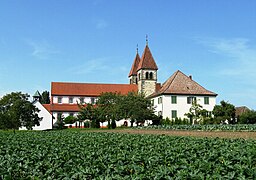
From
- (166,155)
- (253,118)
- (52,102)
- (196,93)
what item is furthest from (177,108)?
(166,155)

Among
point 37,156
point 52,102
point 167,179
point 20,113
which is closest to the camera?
point 167,179

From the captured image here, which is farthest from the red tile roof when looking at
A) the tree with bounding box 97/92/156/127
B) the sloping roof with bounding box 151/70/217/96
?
the sloping roof with bounding box 151/70/217/96

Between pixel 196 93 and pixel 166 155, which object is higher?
pixel 196 93

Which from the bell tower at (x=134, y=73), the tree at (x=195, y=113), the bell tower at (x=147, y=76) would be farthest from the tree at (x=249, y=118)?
the bell tower at (x=134, y=73)

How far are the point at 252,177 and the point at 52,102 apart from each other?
71.6 m

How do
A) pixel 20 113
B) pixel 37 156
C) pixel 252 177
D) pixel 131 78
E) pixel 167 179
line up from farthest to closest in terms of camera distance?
pixel 131 78
pixel 20 113
pixel 37 156
pixel 252 177
pixel 167 179

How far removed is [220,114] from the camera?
190 ft

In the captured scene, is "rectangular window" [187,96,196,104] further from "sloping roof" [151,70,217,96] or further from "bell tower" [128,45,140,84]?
"bell tower" [128,45,140,84]

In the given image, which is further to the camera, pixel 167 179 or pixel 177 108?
pixel 177 108

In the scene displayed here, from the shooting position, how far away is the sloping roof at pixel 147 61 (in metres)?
74.1

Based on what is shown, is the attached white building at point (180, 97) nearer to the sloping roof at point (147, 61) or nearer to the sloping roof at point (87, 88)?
the sloping roof at point (147, 61)

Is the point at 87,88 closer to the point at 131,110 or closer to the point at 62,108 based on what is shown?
the point at 62,108

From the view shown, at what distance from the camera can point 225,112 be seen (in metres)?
57.1

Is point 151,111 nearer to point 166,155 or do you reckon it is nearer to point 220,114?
point 220,114
